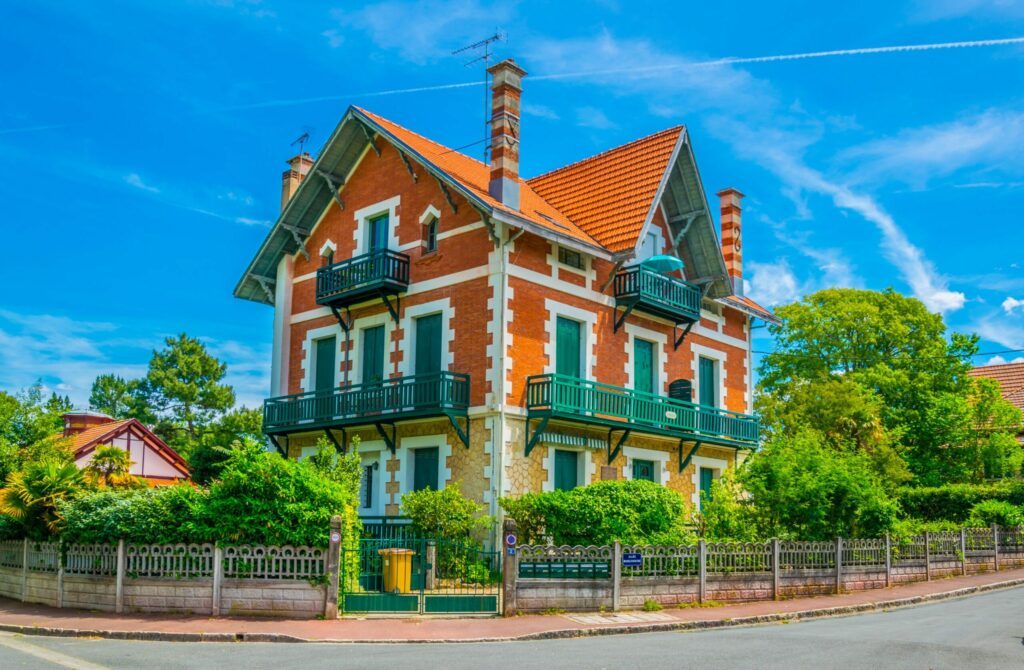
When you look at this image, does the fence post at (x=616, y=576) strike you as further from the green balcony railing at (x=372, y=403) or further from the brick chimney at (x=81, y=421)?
the brick chimney at (x=81, y=421)

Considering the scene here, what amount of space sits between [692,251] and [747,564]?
1199 centimetres

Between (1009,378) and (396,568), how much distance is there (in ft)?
152

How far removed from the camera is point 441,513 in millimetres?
Answer: 22188

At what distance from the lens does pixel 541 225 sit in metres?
24.0

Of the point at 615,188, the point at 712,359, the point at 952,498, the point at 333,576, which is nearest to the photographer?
the point at 333,576

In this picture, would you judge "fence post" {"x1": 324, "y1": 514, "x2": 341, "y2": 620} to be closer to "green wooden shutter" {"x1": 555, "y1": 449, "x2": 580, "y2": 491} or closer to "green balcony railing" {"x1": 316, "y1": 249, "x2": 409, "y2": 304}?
"green wooden shutter" {"x1": 555, "y1": 449, "x2": 580, "y2": 491}

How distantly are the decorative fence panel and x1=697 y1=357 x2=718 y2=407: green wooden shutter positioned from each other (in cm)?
1630

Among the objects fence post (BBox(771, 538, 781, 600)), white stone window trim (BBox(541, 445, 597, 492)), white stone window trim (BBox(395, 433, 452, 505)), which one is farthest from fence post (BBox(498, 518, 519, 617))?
white stone window trim (BBox(541, 445, 597, 492))

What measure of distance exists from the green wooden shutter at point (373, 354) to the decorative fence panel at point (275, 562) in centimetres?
999

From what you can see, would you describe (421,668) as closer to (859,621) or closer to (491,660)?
(491,660)

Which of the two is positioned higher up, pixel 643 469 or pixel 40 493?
pixel 643 469

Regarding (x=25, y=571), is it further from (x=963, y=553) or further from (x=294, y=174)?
(x=963, y=553)

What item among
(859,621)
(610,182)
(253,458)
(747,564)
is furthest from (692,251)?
(253,458)

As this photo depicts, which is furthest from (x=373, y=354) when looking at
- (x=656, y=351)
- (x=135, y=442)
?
(x=135, y=442)
